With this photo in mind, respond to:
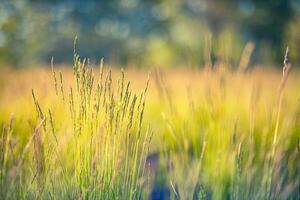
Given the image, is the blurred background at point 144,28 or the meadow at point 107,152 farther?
the blurred background at point 144,28

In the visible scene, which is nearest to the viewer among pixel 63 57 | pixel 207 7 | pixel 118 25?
pixel 63 57

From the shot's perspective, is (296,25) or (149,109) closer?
(149,109)

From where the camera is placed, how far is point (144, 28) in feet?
74.8

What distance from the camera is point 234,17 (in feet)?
60.3

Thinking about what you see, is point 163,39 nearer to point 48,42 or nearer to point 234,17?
point 234,17

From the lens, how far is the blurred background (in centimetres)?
1528

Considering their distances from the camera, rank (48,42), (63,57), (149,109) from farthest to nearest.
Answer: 1. (63,57)
2. (48,42)
3. (149,109)

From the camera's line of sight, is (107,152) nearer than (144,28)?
Yes

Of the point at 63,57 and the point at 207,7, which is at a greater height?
the point at 207,7

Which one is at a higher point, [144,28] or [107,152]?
[144,28]

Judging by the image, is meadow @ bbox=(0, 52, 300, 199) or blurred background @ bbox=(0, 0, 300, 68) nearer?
meadow @ bbox=(0, 52, 300, 199)

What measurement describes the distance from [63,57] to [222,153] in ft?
50.2

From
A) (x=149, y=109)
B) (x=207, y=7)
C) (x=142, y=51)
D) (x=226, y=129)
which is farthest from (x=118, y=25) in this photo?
(x=226, y=129)

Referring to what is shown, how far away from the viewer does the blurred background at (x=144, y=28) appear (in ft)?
50.1
